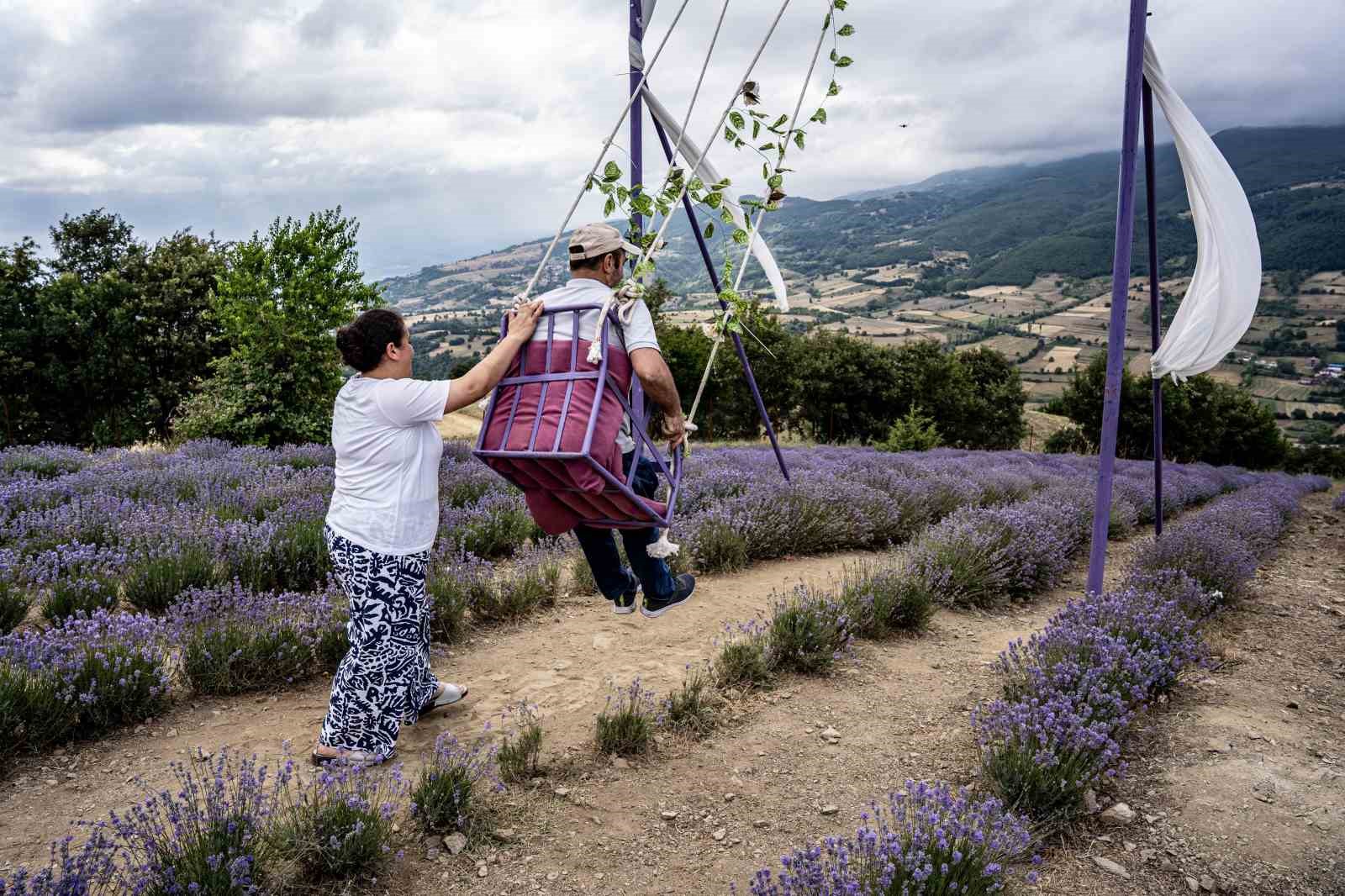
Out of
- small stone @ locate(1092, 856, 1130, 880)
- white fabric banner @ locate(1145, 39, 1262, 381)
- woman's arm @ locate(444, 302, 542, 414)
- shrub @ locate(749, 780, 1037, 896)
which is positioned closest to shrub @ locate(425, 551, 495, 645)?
woman's arm @ locate(444, 302, 542, 414)

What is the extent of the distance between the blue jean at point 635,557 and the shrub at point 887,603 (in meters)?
1.91

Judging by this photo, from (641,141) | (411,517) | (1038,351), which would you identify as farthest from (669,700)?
(1038,351)

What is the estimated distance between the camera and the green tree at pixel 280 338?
13.8m

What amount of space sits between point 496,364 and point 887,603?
3416 mm

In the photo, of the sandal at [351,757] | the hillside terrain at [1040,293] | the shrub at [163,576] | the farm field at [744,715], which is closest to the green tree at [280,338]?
the farm field at [744,715]

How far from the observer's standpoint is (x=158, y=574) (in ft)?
15.8

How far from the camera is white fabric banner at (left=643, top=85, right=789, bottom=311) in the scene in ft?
16.1

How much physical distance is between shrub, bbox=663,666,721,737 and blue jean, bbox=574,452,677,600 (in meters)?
0.65

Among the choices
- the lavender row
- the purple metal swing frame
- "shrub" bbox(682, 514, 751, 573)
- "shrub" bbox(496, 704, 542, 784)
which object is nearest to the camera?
the purple metal swing frame

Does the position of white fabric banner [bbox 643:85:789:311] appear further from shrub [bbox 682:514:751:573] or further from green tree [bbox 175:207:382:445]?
green tree [bbox 175:207:382:445]

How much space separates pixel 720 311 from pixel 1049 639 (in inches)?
102

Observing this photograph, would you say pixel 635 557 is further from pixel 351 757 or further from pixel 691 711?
pixel 351 757

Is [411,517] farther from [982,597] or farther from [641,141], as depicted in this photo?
[982,597]

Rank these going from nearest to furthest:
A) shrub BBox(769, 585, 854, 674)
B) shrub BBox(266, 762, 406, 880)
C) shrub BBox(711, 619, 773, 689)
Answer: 1. shrub BBox(266, 762, 406, 880)
2. shrub BBox(711, 619, 773, 689)
3. shrub BBox(769, 585, 854, 674)
